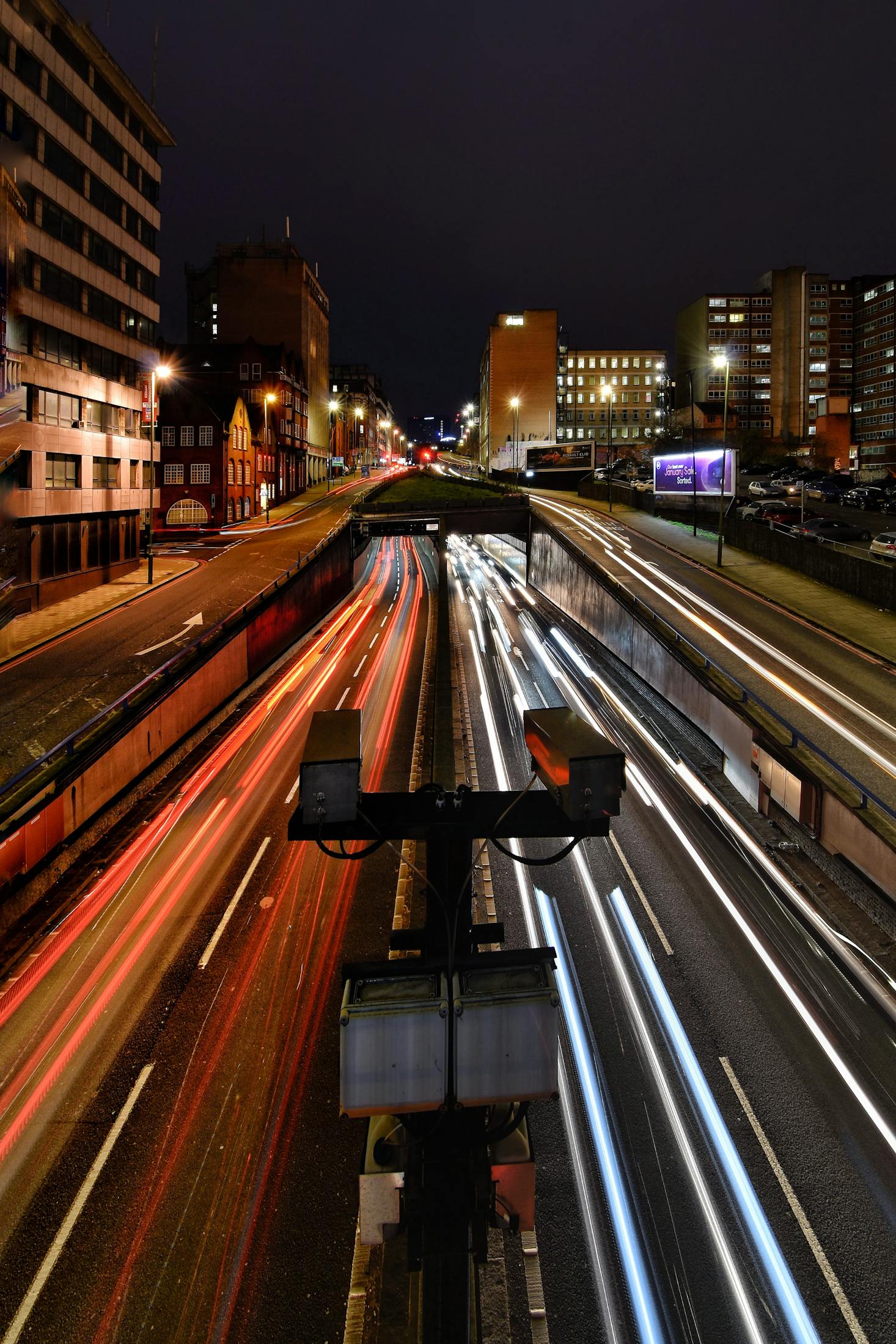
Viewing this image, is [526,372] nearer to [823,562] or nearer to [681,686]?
[823,562]

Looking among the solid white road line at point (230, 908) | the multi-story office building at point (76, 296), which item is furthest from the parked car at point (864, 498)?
the solid white road line at point (230, 908)

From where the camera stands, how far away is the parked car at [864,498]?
54.2 m

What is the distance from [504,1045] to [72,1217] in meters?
7.30

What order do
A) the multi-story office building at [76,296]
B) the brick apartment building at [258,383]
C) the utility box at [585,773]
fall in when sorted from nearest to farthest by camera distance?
the utility box at [585,773] → the multi-story office building at [76,296] → the brick apartment building at [258,383]

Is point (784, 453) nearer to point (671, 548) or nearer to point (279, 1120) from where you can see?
point (671, 548)

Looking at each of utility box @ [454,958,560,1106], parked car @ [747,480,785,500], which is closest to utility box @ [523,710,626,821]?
utility box @ [454,958,560,1106]

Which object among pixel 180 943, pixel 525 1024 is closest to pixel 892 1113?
pixel 525 1024

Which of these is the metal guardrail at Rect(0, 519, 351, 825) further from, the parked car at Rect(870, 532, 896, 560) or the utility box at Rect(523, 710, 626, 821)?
the parked car at Rect(870, 532, 896, 560)

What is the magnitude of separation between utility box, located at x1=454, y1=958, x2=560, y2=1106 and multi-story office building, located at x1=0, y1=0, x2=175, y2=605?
31625 mm

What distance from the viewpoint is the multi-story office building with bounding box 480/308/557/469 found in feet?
428

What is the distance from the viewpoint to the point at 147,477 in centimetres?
4772

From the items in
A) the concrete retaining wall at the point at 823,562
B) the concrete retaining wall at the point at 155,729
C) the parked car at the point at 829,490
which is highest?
the parked car at the point at 829,490

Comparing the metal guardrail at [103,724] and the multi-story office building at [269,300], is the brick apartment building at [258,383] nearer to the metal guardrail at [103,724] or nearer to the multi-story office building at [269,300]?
the multi-story office building at [269,300]

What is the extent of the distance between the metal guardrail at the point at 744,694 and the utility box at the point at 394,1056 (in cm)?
1332
